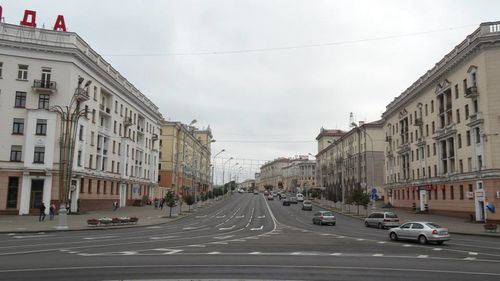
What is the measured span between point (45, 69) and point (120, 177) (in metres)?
24.9

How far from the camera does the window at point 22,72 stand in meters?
50.0

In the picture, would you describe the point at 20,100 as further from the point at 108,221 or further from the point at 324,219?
the point at 324,219

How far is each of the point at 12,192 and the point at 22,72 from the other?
13.4 m

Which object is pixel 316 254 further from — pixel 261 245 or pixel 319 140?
pixel 319 140

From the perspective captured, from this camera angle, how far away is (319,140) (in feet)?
524

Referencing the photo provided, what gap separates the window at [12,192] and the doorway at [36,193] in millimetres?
1567

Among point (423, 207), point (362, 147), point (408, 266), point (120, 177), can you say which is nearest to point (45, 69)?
point (120, 177)

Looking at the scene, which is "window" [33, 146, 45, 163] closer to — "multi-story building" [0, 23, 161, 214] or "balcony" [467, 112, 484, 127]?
"multi-story building" [0, 23, 161, 214]

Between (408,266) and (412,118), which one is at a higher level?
(412,118)

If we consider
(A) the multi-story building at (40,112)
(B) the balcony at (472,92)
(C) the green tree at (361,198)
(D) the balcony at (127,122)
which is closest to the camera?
(B) the balcony at (472,92)

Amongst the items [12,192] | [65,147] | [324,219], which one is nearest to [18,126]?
[65,147]

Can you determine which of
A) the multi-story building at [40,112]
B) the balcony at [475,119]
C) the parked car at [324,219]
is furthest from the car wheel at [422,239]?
the multi-story building at [40,112]

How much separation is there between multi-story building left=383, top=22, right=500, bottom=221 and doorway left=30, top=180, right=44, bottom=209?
4646 cm

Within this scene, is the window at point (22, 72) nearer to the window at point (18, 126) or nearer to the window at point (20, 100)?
the window at point (20, 100)
